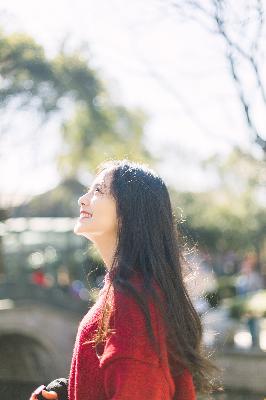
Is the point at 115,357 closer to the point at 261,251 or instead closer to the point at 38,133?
the point at 38,133

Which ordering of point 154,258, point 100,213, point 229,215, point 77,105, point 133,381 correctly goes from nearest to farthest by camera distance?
point 133,381, point 154,258, point 100,213, point 77,105, point 229,215

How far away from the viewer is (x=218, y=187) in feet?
101

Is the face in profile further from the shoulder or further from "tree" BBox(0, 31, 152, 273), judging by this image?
"tree" BBox(0, 31, 152, 273)

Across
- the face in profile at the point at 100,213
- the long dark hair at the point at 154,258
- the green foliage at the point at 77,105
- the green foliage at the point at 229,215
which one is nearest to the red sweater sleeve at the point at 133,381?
the long dark hair at the point at 154,258

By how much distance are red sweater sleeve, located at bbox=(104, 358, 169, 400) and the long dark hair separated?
0.11 m

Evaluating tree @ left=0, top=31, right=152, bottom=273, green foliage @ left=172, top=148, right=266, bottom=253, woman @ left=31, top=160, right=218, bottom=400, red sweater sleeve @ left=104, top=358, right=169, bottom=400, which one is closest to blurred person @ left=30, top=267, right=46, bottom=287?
tree @ left=0, top=31, right=152, bottom=273

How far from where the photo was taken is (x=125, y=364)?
1.55m

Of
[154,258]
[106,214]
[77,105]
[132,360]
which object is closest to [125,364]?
[132,360]

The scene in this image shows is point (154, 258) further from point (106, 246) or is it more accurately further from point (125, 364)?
point (125, 364)

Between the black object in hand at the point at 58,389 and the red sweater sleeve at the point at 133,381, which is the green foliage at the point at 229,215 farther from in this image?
the red sweater sleeve at the point at 133,381

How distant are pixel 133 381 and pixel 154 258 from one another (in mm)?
347

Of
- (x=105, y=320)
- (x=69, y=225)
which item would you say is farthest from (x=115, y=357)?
(x=69, y=225)

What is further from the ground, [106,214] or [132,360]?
[106,214]

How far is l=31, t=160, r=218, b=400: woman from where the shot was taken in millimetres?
1578
